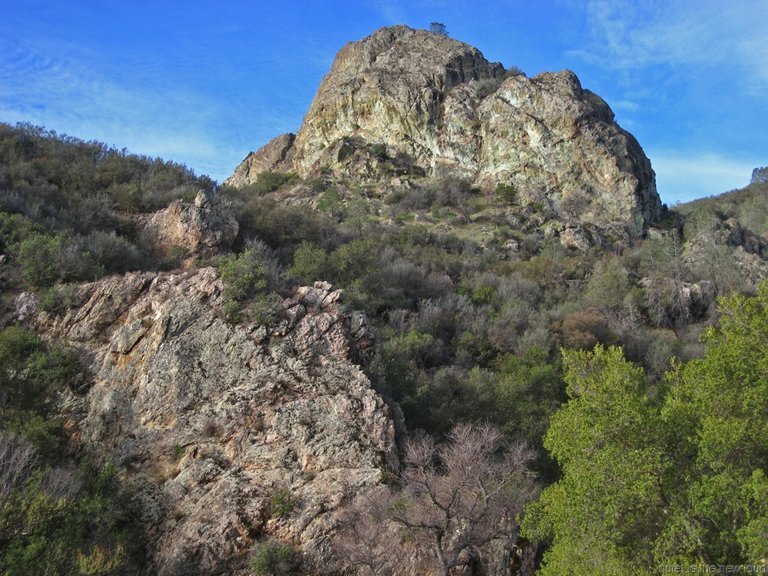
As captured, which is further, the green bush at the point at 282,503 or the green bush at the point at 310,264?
the green bush at the point at 310,264

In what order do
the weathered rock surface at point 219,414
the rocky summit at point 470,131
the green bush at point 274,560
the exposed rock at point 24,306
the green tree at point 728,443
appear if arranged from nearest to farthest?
the green tree at point 728,443, the green bush at point 274,560, the weathered rock surface at point 219,414, the exposed rock at point 24,306, the rocky summit at point 470,131

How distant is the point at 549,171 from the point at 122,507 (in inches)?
1654

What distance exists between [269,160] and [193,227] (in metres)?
42.0

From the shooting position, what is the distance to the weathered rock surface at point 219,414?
11.3 m

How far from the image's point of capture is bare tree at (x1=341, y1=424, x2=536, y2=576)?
10422mm

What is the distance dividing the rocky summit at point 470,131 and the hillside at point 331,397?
12.0 metres

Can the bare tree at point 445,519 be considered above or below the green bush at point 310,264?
below

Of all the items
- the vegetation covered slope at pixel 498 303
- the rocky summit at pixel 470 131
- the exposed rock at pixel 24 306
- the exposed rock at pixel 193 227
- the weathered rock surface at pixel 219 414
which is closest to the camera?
the vegetation covered slope at pixel 498 303

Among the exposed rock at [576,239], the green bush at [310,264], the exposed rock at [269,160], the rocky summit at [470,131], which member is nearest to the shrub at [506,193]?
the rocky summit at [470,131]

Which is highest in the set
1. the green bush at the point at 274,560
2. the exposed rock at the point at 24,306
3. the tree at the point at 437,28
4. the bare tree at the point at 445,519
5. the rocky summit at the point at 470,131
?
the tree at the point at 437,28

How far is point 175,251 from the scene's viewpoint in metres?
21.7

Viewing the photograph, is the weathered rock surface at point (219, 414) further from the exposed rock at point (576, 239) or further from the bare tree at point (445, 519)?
the exposed rock at point (576, 239)

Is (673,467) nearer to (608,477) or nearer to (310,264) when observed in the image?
(608,477)

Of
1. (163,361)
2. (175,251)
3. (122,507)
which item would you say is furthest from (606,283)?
(122,507)
